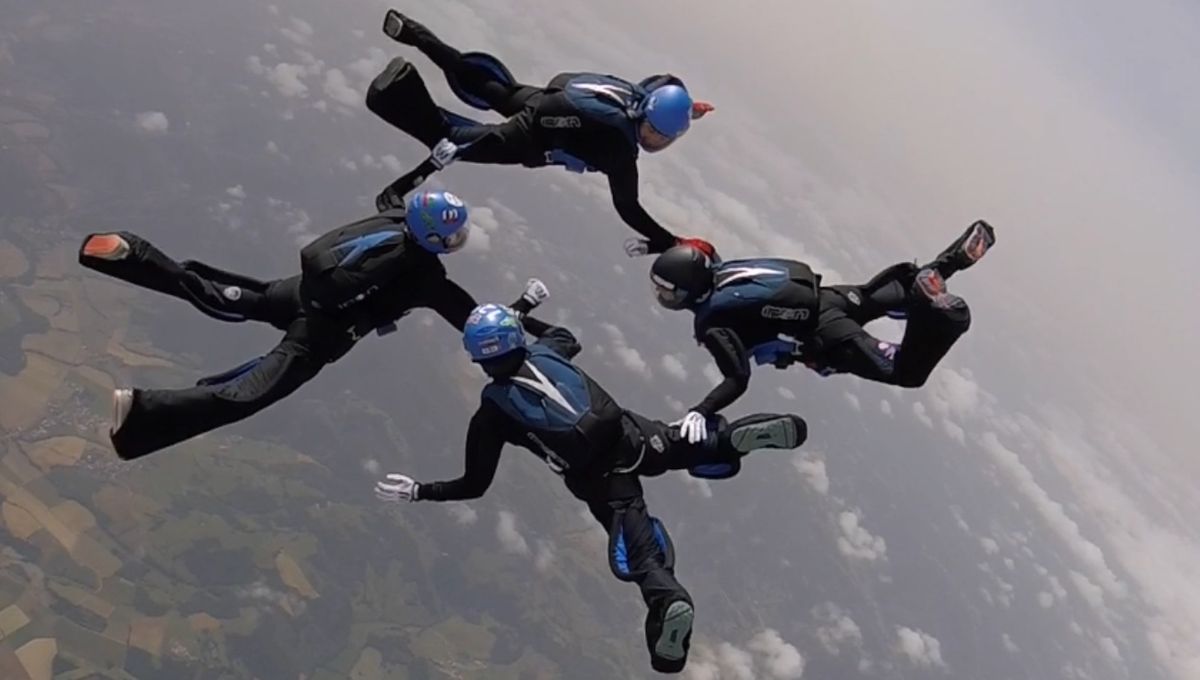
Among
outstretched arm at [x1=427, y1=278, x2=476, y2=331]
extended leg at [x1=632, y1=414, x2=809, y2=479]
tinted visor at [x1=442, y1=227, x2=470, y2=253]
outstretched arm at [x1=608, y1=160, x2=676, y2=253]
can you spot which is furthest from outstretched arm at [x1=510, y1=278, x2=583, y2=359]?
outstretched arm at [x1=608, y1=160, x2=676, y2=253]

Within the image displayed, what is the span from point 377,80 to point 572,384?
3923 mm

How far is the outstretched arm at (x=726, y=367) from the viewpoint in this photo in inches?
308

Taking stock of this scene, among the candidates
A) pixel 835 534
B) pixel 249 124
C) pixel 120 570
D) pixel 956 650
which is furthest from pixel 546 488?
pixel 956 650

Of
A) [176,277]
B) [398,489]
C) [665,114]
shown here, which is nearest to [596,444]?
[398,489]

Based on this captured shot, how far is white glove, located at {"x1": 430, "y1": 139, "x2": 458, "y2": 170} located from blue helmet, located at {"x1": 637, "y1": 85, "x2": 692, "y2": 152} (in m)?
1.79

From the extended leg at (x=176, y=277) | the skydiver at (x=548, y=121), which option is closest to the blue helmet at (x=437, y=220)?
the skydiver at (x=548, y=121)

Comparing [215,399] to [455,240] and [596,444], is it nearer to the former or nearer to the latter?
[455,240]

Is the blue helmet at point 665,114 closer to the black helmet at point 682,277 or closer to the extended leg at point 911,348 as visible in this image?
the black helmet at point 682,277

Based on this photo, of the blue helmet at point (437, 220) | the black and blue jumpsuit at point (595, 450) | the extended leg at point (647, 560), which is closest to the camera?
the extended leg at point (647, 560)

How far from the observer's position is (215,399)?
24.8ft

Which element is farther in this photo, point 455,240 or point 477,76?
point 477,76

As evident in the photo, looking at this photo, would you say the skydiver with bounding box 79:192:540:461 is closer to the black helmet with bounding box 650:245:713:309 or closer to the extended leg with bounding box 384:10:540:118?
the black helmet with bounding box 650:245:713:309

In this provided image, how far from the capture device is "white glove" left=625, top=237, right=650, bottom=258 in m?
9.40

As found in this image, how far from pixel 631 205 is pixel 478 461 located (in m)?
2.91
